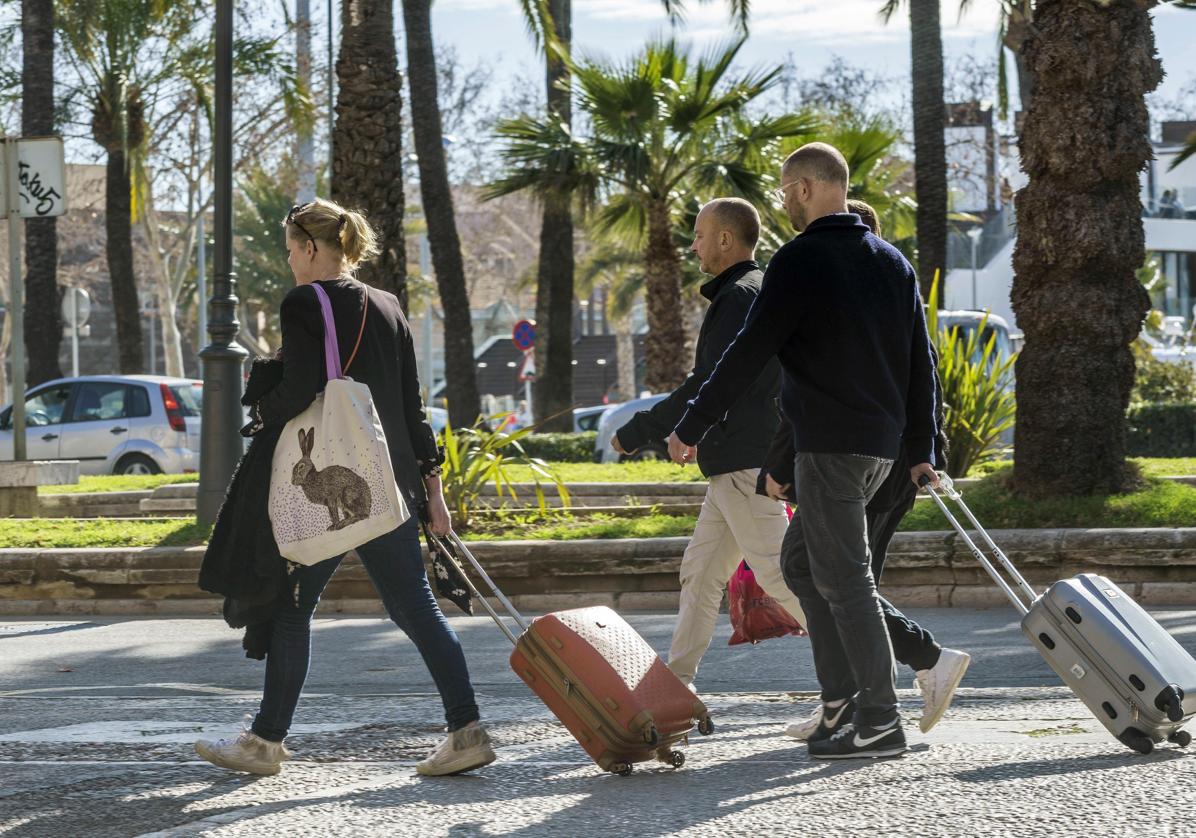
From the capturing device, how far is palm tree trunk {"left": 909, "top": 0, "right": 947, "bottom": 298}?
19000 millimetres

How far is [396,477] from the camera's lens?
190 inches

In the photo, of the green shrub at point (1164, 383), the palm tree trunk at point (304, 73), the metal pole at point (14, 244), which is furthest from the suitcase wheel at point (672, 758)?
the palm tree trunk at point (304, 73)

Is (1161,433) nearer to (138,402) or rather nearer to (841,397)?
(138,402)

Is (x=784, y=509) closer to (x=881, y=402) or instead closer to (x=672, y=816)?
(x=881, y=402)

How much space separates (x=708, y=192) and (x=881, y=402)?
16.6 meters

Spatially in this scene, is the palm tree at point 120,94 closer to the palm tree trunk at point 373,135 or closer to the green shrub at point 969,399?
the palm tree trunk at point 373,135

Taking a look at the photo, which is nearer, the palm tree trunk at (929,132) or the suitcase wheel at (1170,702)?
the suitcase wheel at (1170,702)

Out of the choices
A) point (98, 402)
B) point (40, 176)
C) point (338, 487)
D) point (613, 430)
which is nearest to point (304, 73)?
point (98, 402)

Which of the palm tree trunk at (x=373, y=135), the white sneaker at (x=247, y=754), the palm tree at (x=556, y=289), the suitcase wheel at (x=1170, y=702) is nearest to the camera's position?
the suitcase wheel at (x=1170, y=702)

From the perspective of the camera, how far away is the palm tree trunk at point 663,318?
73.6 ft

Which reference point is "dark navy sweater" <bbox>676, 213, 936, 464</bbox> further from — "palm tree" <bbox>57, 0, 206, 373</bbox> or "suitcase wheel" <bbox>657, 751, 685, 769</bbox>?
"palm tree" <bbox>57, 0, 206, 373</bbox>

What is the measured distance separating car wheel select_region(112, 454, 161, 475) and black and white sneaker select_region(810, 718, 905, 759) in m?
17.7

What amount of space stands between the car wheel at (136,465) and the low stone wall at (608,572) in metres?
10.8

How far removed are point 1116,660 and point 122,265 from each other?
77.3 feet
